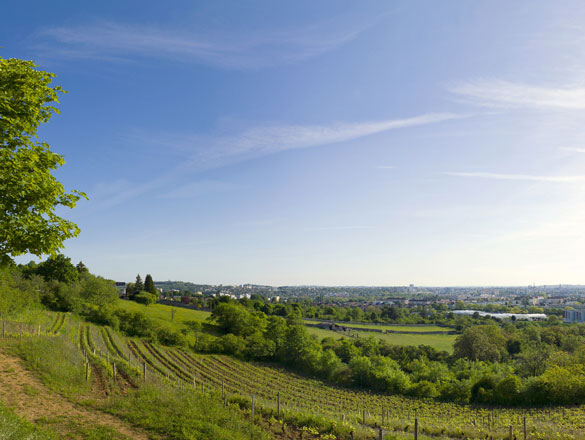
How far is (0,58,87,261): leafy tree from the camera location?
7.73 m

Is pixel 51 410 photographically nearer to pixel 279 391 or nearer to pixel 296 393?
pixel 279 391

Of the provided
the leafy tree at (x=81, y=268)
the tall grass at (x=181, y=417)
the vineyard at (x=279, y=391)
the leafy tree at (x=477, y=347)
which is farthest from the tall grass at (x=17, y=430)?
the leafy tree at (x=81, y=268)

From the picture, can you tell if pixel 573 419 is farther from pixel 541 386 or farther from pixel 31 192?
pixel 31 192

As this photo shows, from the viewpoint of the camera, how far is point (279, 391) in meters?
37.4

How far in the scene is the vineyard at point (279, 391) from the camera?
64.8ft

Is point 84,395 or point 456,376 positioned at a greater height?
point 84,395

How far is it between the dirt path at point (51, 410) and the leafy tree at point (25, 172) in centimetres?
521

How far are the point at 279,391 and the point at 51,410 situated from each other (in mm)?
29837

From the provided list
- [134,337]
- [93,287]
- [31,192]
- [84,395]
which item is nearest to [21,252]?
[31,192]

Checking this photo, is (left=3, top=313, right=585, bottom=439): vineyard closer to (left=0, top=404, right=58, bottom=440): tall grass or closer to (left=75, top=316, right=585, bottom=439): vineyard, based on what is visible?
(left=75, top=316, right=585, bottom=439): vineyard

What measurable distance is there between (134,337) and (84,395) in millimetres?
48093

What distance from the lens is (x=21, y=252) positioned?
826 cm

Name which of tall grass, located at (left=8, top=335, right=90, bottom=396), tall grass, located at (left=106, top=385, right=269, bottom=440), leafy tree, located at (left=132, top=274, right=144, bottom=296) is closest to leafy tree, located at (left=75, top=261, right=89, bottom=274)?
leafy tree, located at (left=132, top=274, right=144, bottom=296)

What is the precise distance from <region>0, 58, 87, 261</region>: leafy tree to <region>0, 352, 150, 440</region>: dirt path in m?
5.21
